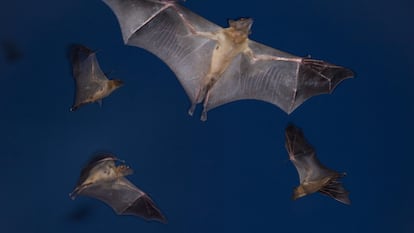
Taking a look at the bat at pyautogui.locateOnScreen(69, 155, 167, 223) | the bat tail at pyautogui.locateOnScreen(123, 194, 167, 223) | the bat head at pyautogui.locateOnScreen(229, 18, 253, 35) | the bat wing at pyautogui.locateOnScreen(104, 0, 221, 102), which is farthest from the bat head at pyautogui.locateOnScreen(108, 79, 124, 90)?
the bat head at pyautogui.locateOnScreen(229, 18, 253, 35)

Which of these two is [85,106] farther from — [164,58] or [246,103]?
[246,103]

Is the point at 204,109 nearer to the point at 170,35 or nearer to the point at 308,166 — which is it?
the point at 170,35

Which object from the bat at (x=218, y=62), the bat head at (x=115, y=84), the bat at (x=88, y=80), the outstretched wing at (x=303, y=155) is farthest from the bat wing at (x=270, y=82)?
the bat at (x=88, y=80)

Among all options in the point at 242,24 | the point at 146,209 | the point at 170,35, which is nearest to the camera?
the point at 242,24

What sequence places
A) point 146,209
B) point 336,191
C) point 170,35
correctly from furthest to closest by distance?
point 336,191 < point 146,209 < point 170,35

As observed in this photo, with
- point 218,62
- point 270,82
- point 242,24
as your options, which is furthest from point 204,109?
point 242,24

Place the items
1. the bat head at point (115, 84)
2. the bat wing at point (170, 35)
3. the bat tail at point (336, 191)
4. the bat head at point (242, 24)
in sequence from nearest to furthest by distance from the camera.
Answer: the bat head at point (242, 24) → the bat wing at point (170, 35) → the bat head at point (115, 84) → the bat tail at point (336, 191)

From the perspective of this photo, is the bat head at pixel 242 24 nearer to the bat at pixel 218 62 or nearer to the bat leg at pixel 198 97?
the bat at pixel 218 62
